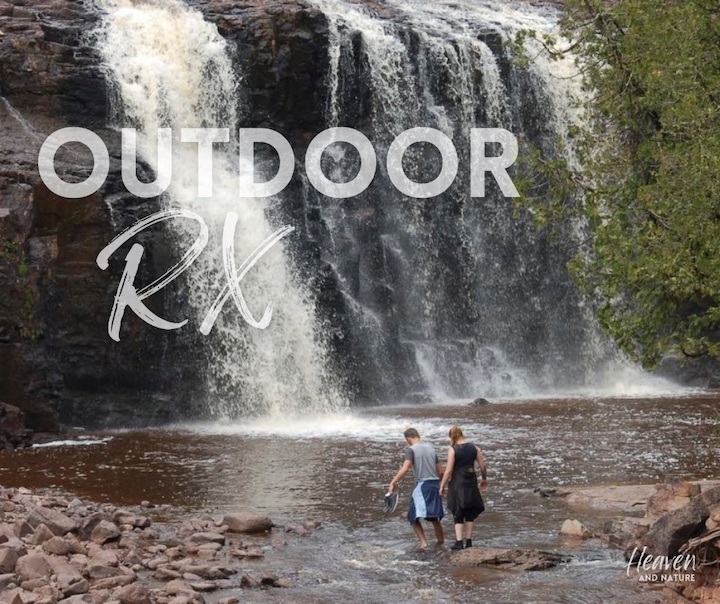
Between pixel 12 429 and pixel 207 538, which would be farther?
pixel 12 429

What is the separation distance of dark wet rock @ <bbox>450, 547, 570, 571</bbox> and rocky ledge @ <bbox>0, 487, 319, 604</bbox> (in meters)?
1.98

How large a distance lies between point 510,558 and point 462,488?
3.70 feet

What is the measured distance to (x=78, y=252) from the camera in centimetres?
2464

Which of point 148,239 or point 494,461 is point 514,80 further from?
point 494,461

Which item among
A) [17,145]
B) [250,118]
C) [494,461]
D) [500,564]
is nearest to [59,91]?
[17,145]

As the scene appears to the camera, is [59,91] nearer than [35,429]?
No

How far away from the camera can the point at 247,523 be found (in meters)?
13.1

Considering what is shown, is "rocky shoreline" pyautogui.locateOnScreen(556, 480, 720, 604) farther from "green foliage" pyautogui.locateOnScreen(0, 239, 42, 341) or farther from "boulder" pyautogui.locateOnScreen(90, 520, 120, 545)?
"green foliage" pyautogui.locateOnScreen(0, 239, 42, 341)

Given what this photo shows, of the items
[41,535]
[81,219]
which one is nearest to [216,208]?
[81,219]

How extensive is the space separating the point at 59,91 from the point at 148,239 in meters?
5.95

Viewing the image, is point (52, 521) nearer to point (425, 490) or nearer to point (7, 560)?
point (7, 560)

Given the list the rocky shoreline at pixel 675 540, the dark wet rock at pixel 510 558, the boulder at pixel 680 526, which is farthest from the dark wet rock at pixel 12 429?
the boulder at pixel 680 526

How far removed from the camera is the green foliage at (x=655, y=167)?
461 inches

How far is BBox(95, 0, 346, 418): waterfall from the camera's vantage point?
26219 mm
